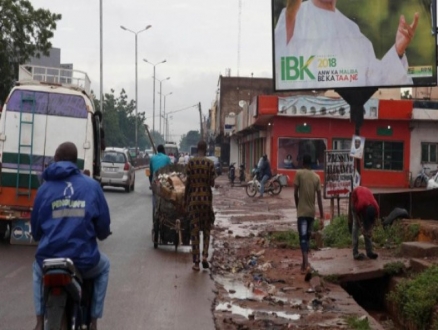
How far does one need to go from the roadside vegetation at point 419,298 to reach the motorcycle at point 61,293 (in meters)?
4.31

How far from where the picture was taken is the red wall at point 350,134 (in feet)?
121

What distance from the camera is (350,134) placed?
37406 mm

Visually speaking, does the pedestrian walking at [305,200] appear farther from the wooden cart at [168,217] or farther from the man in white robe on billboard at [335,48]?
the man in white robe on billboard at [335,48]

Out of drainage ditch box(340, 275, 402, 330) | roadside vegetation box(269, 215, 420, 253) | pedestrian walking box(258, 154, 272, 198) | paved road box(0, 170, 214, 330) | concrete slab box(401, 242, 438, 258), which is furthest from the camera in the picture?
pedestrian walking box(258, 154, 272, 198)

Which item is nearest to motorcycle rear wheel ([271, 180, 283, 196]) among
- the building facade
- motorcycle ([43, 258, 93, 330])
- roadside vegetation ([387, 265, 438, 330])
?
the building facade

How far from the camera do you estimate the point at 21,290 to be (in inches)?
365

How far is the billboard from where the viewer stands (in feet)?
53.7

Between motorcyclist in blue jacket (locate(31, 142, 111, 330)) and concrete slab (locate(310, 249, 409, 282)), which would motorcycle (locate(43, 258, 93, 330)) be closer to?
motorcyclist in blue jacket (locate(31, 142, 111, 330))

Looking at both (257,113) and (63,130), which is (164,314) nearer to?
(63,130)

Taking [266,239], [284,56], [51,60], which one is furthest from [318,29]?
[51,60]

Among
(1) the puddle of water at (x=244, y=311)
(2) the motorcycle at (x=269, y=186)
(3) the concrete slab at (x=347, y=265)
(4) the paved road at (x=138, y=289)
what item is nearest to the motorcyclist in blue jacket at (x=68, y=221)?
(4) the paved road at (x=138, y=289)

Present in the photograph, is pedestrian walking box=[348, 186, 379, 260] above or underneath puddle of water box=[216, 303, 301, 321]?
above

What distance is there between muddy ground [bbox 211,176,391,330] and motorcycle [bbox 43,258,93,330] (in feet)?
8.56

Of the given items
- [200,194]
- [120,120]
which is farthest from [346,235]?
[120,120]
